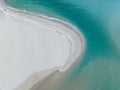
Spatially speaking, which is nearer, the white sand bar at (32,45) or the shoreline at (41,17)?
the white sand bar at (32,45)

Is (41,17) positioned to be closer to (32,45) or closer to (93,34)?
(32,45)

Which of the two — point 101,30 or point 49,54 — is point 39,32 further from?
point 101,30

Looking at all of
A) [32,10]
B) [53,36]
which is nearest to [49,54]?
[53,36]

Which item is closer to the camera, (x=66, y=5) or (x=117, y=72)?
(x=117, y=72)

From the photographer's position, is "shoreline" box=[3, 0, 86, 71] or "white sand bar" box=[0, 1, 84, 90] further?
"shoreline" box=[3, 0, 86, 71]
